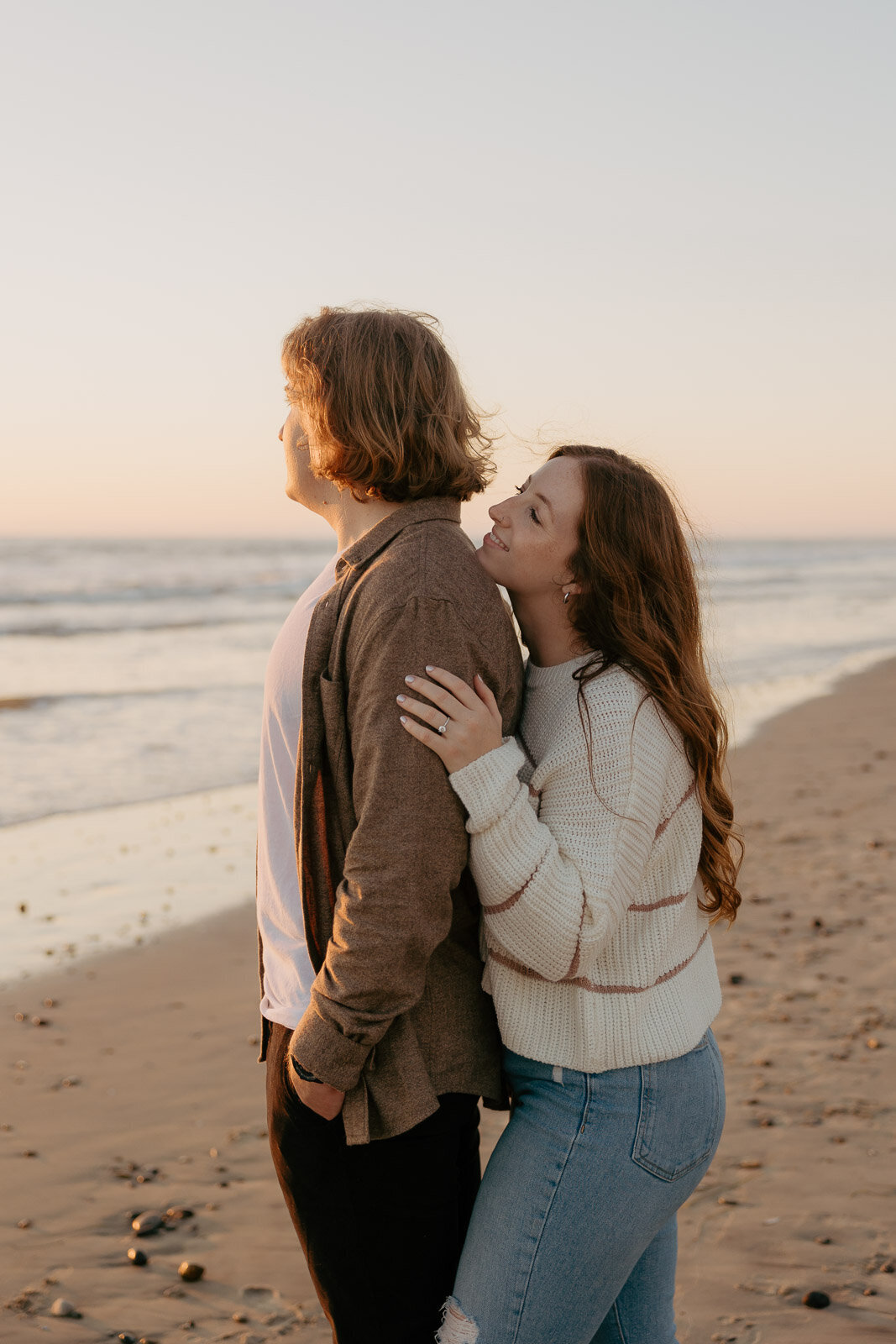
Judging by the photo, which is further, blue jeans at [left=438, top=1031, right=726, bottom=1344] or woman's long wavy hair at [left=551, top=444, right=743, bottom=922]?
woman's long wavy hair at [left=551, top=444, right=743, bottom=922]

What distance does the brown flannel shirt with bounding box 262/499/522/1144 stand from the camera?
172cm

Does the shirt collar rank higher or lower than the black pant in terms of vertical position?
higher

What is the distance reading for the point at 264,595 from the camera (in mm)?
31016

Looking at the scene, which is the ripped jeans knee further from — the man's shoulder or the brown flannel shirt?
the man's shoulder

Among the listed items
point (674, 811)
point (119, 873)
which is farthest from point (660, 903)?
point (119, 873)

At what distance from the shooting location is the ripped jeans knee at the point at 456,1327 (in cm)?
180

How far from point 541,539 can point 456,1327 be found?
131 centimetres

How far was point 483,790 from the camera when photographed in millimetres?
1771

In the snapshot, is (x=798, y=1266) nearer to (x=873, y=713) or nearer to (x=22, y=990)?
(x=22, y=990)

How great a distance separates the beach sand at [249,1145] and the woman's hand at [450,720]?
7.10 feet

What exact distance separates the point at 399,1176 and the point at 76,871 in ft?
18.2

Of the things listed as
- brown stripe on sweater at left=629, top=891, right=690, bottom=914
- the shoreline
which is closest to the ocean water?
the shoreline

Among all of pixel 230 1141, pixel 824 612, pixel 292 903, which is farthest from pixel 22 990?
pixel 824 612

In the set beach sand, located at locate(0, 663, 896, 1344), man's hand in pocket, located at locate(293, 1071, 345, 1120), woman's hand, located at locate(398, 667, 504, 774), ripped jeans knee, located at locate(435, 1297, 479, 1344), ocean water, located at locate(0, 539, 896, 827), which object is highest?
woman's hand, located at locate(398, 667, 504, 774)
